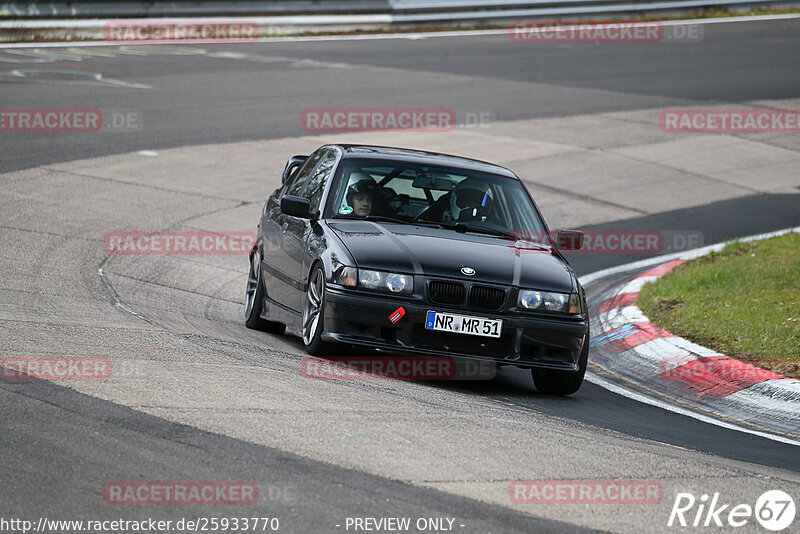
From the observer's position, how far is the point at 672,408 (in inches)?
320

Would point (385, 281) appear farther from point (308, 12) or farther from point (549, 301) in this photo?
point (308, 12)

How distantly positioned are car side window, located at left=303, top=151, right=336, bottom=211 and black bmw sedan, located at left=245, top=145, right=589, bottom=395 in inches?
0.7

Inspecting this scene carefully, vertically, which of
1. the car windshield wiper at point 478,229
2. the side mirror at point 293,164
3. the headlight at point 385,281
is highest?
the side mirror at point 293,164

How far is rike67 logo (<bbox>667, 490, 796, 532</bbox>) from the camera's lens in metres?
5.06

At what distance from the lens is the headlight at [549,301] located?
25.7ft

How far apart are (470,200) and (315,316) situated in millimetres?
1676

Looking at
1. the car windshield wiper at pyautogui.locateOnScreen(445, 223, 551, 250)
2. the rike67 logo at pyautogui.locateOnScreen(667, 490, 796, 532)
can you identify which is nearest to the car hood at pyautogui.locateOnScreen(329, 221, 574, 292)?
the car windshield wiper at pyautogui.locateOnScreen(445, 223, 551, 250)

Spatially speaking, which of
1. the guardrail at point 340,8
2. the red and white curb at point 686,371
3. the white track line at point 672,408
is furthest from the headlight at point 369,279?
the guardrail at point 340,8

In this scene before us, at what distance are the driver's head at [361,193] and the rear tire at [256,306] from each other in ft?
3.92

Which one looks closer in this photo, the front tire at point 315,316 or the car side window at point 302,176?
the front tire at point 315,316

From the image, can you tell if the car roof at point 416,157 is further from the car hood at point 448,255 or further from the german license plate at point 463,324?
the german license plate at point 463,324

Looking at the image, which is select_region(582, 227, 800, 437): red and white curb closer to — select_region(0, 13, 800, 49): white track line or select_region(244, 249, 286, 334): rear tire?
select_region(244, 249, 286, 334): rear tire

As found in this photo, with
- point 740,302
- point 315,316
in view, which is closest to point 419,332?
point 315,316

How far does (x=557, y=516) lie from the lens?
4938 millimetres
